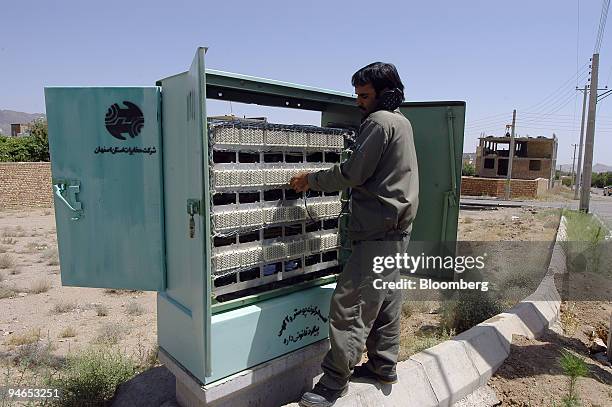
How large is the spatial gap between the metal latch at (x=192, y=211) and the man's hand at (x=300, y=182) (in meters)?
0.78

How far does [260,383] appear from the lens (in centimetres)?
314

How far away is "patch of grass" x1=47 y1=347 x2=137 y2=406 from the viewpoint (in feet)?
12.1

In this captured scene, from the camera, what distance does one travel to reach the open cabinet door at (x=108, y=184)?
9.45 ft

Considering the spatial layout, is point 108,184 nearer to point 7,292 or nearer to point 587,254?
point 7,292

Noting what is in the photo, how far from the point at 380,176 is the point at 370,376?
4.99ft

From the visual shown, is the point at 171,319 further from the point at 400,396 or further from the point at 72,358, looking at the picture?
the point at 72,358

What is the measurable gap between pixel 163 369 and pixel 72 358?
1.09m

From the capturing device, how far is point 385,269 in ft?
9.54

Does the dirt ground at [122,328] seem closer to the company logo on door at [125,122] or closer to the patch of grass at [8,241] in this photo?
the patch of grass at [8,241]

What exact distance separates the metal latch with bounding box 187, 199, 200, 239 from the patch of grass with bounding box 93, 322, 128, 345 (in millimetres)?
3510

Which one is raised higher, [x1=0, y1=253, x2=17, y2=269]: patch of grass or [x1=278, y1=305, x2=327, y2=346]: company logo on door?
[x1=278, y1=305, x2=327, y2=346]: company logo on door

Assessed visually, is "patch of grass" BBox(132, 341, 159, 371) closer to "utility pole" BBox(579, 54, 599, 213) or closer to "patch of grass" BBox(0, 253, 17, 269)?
"patch of grass" BBox(0, 253, 17, 269)

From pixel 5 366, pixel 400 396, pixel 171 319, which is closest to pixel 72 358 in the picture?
pixel 5 366

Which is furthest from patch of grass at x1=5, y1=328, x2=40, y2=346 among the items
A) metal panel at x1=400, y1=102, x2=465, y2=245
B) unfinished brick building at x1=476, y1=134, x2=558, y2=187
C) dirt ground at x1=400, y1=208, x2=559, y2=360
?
unfinished brick building at x1=476, y1=134, x2=558, y2=187
